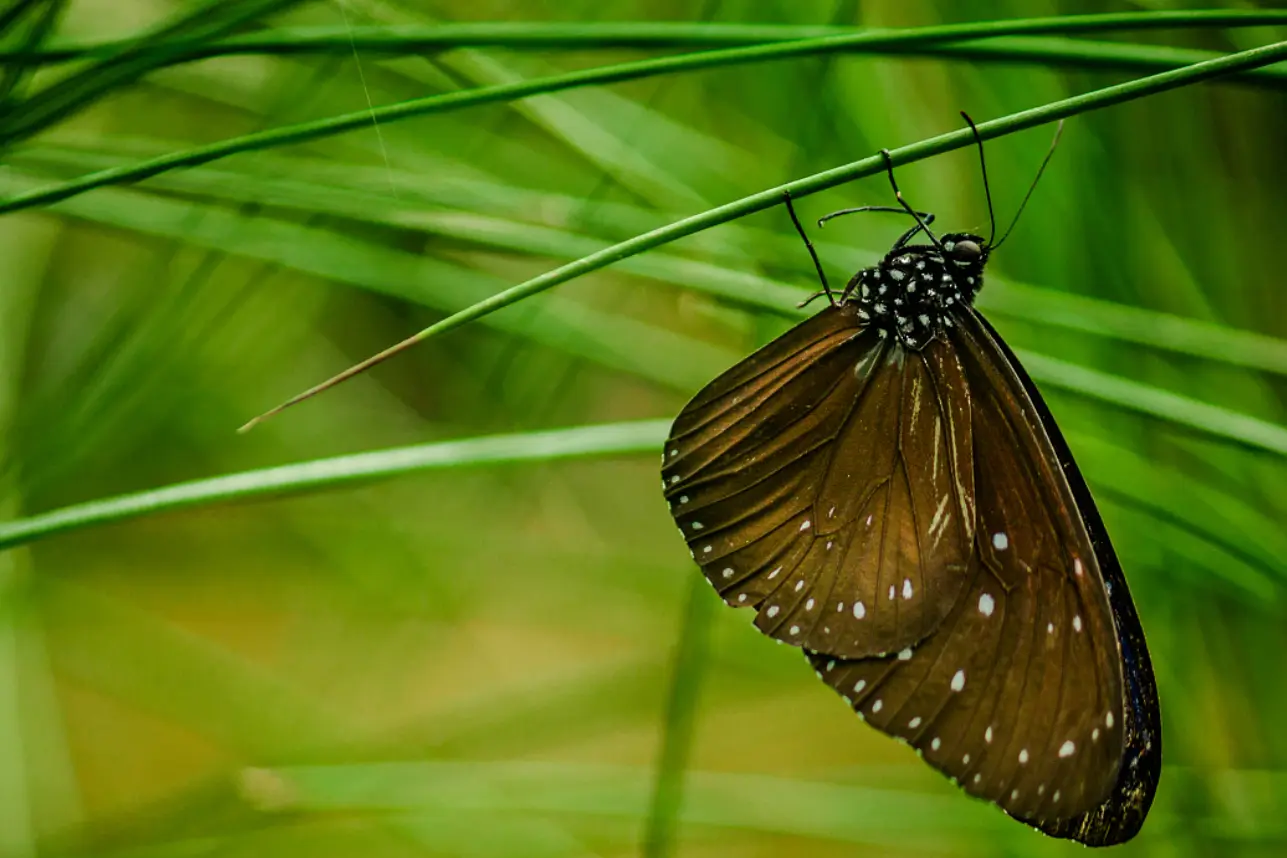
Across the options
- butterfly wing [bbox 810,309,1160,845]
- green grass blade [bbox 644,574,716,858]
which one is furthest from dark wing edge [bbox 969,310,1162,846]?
green grass blade [bbox 644,574,716,858]

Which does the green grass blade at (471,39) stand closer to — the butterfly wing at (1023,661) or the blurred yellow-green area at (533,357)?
the blurred yellow-green area at (533,357)

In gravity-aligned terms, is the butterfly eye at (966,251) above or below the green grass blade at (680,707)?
above

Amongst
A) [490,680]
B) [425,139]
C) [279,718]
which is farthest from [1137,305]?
[490,680]

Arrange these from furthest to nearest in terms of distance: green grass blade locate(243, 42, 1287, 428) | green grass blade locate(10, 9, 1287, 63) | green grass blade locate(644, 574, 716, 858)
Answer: green grass blade locate(644, 574, 716, 858) → green grass blade locate(10, 9, 1287, 63) → green grass blade locate(243, 42, 1287, 428)

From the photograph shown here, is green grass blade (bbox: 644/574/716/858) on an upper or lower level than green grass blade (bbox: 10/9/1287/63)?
lower

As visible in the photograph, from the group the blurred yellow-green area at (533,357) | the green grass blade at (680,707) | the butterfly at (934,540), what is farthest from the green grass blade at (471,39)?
the green grass blade at (680,707)

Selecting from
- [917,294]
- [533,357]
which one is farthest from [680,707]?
[533,357]

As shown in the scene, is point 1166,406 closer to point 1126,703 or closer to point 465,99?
point 1126,703

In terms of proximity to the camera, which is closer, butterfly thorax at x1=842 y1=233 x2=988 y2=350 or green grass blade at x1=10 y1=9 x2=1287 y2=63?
green grass blade at x1=10 y1=9 x2=1287 y2=63

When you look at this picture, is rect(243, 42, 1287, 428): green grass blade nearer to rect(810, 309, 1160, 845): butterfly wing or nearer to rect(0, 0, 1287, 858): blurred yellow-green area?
rect(0, 0, 1287, 858): blurred yellow-green area
